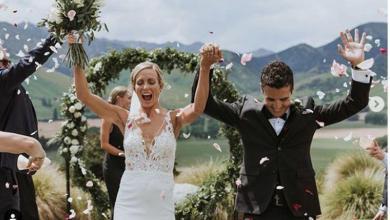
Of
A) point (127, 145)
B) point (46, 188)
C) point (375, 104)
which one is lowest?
point (46, 188)

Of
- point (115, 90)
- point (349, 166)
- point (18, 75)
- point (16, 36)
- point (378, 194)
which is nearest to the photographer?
point (18, 75)

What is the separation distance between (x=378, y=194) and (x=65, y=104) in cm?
423

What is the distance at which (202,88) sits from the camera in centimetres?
514

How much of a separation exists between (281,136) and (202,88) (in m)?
0.62

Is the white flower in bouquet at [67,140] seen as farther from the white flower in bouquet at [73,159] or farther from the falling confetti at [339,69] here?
the falling confetti at [339,69]

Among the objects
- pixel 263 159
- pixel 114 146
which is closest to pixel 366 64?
pixel 263 159

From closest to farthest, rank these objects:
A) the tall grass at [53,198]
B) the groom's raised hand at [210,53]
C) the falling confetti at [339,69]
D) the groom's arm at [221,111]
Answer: the groom's raised hand at [210,53] → the groom's arm at [221,111] → the falling confetti at [339,69] → the tall grass at [53,198]

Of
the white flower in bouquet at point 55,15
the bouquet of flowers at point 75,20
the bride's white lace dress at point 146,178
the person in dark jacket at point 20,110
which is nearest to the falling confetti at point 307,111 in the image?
the bride's white lace dress at point 146,178

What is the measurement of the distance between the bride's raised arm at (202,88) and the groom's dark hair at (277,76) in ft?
1.16

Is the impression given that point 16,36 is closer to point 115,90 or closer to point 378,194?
point 115,90

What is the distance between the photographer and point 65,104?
10.4m

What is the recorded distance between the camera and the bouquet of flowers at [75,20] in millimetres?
5301

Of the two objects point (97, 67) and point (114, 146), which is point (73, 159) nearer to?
point (97, 67)

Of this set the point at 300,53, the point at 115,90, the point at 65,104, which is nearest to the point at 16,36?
the point at 115,90
